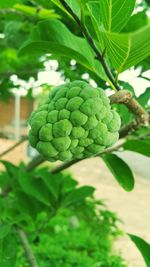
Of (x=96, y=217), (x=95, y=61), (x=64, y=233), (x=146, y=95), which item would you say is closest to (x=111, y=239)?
(x=64, y=233)

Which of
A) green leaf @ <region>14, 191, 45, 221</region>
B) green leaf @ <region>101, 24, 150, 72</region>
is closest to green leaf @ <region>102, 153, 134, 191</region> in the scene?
green leaf @ <region>101, 24, 150, 72</region>

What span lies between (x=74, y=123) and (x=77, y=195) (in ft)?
3.79

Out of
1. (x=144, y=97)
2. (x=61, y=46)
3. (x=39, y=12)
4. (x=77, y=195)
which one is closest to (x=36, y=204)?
(x=77, y=195)

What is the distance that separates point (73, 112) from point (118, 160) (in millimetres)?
423

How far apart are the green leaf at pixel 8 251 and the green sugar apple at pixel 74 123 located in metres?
0.79

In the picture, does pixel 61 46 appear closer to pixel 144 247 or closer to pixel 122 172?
pixel 122 172

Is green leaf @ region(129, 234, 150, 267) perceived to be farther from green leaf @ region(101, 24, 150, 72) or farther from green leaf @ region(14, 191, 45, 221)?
green leaf @ region(14, 191, 45, 221)

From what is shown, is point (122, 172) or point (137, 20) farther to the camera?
point (137, 20)

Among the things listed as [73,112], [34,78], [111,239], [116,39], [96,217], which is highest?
[116,39]

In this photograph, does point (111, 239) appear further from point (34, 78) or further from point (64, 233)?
point (34, 78)

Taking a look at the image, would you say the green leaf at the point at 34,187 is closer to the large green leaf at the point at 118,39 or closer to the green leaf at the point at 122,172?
the green leaf at the point at 122,172

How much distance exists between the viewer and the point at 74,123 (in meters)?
0.79

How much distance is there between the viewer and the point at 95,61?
938 mm

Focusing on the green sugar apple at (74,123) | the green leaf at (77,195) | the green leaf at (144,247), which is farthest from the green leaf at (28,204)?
the green sugar apple at (74,123)
